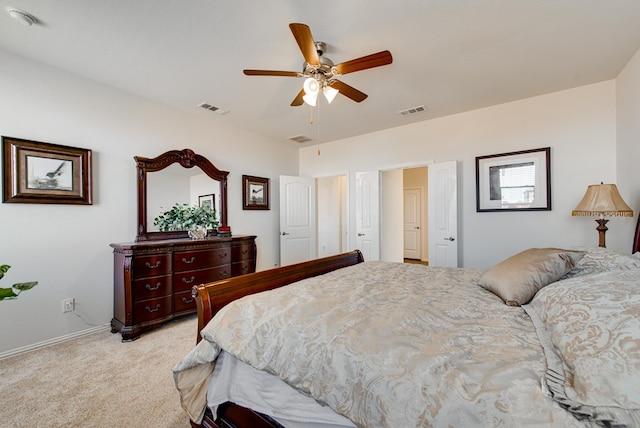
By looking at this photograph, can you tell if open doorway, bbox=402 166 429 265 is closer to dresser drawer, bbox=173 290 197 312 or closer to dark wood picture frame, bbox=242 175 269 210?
dark wood picture frame, bbox=242 175 269 210

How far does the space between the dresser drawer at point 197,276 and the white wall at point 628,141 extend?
439 centimetres

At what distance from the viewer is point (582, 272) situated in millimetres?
1515

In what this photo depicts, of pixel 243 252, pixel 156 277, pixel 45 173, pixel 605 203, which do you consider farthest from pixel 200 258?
pixel 605 203

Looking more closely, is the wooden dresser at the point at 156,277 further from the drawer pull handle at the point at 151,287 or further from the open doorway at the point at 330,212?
the open doorway at the point at 330,212

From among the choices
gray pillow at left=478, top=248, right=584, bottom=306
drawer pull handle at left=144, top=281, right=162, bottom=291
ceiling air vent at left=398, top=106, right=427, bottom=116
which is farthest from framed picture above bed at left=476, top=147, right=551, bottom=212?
drawer pull handle at left=144, top=281, right=162, bottom=291

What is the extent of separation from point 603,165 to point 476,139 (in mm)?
1320

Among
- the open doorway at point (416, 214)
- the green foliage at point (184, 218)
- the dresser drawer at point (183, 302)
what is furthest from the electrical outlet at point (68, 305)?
the open doorway at point (416, 214)

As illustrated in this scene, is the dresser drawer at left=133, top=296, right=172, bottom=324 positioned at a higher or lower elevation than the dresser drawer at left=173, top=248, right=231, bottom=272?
lower

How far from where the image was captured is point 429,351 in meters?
0.94

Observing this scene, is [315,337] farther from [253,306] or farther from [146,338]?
[146,338]

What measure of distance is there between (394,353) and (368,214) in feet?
12.6

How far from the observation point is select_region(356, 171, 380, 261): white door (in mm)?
4625

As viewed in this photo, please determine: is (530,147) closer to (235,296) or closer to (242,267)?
(235,296)

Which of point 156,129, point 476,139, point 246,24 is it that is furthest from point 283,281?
point 476,139
